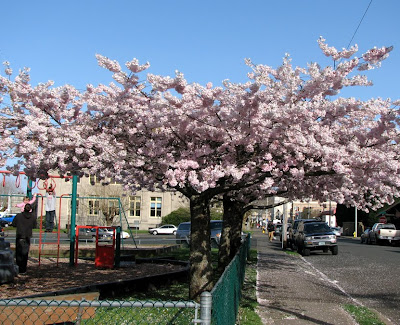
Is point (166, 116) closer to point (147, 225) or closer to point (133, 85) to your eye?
point (133, 85)

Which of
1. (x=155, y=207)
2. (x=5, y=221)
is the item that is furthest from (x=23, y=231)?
(x=155, y=207)

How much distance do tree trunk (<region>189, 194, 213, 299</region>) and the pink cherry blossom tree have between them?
0.02m

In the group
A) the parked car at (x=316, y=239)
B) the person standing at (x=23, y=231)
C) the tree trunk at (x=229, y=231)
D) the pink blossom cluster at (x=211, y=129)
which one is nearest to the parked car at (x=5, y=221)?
the person standing at (x=23, y=231)

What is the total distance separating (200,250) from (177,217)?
54.4 m

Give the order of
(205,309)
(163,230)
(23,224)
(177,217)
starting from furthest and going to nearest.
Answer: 1. (177,217)
2. (163,230)
3. (23,224)
4. (205,309)

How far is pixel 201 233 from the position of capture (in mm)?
9023

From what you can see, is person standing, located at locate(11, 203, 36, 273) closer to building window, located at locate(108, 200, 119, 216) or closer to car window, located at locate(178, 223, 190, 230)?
car window, located at locate(178, 223, 190, 230)

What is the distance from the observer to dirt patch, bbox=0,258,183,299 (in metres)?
10.0

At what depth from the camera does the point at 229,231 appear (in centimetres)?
1552

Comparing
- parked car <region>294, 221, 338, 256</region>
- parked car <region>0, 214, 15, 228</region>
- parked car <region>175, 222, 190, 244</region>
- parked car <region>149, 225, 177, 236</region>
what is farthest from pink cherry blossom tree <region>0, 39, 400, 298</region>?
parked car <region>149, 225, 177, 236</region>

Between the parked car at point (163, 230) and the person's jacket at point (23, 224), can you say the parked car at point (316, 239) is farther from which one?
the parked car at point (163, 230)

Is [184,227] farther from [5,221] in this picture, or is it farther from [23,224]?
[23,224]

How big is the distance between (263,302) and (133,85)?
4.71m

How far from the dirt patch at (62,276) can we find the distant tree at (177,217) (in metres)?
45.9
